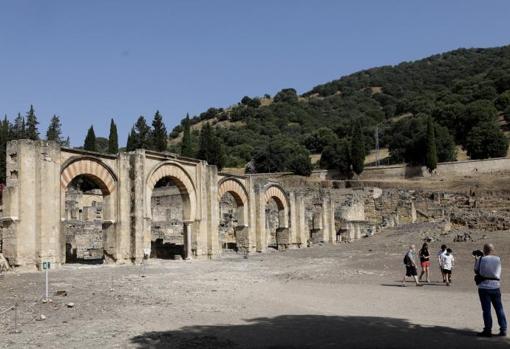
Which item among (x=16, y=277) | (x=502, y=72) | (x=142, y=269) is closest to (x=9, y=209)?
(x=16, y=277)

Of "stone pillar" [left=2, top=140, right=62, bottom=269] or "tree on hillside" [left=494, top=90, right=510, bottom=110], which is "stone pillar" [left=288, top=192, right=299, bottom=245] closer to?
"stone pillar" [left=2, top=140, right=62, bottom=269]

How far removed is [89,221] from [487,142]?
49.8m

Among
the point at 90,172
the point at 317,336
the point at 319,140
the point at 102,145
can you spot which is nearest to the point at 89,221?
the point at 90,172

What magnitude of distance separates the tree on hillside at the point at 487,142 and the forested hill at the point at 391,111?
4.5 inches

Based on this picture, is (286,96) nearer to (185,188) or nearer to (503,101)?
(503,101)

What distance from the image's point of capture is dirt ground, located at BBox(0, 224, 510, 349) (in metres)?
7.23

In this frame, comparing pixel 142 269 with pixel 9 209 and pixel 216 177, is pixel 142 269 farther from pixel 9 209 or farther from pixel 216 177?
pixel 216 177

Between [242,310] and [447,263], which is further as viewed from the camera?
[447,263]

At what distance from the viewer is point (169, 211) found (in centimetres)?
3803

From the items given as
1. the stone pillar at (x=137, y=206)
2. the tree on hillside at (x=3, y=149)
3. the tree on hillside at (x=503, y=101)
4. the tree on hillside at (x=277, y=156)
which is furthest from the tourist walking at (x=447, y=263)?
the tree on hillside at (x=503, y=101)

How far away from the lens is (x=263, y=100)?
422 ft

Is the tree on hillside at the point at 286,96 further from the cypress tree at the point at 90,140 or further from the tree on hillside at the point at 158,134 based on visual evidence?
the cypress tree at the point at 90,140

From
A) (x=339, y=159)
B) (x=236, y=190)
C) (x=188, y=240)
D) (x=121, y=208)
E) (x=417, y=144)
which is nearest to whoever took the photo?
(x=121, y=208)

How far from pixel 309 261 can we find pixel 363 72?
13178 centimetres
